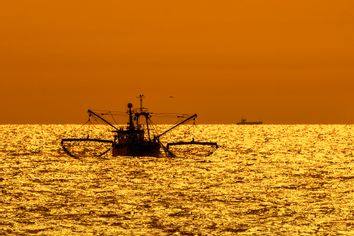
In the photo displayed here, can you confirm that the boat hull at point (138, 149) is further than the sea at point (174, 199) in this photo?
Yes

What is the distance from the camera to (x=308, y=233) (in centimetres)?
7262

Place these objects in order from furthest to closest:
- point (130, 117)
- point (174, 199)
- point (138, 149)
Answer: point (130, 117)
point (138, 149)
point (174, 199)

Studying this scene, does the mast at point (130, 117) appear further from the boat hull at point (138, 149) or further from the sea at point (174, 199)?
the sea at point (174, 199)

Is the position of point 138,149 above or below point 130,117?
below

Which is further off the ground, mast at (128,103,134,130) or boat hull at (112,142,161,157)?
mast at (128,103,134,130)

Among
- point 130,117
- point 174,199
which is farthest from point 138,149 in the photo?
point 174,199

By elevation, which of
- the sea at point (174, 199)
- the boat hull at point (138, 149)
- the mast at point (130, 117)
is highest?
the mast at point (130, 117)

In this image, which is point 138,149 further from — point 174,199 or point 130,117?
point 174,199

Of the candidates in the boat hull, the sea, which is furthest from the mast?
the sea

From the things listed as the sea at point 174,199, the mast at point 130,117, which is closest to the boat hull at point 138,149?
the sea at point 174,199

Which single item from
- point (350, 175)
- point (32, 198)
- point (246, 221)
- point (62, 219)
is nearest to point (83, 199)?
point (32, 198)

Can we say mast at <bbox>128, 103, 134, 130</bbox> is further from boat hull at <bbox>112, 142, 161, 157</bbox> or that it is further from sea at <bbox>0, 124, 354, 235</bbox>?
sea at <bbox>0, 124, 354, 235</bbox>

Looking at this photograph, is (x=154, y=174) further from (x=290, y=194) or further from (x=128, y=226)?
(x=128, y=226)

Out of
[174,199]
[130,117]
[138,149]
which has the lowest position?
[174,199]
